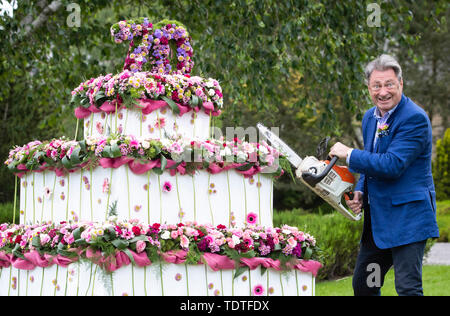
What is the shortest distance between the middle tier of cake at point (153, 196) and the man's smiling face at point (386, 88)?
3.23 ft

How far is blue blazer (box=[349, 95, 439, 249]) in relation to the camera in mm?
3029

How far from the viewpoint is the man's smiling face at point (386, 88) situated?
321 centimetres

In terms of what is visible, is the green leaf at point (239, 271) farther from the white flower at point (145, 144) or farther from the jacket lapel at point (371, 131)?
the jacket lapel at point (371, 131)

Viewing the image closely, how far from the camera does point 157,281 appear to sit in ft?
11.1

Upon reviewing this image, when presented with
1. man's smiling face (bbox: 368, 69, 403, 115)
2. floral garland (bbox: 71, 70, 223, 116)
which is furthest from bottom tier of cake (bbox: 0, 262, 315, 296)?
man's smiling face (bbox: 368, 69, 403, 115)

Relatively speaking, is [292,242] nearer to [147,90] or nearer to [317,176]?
[317,176]

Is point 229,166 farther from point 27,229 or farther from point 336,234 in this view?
point 336,234

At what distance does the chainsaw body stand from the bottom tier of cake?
0.67 m

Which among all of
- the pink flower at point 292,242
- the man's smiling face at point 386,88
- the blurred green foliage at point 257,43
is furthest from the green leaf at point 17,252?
the blurred green foliage at point 257,43

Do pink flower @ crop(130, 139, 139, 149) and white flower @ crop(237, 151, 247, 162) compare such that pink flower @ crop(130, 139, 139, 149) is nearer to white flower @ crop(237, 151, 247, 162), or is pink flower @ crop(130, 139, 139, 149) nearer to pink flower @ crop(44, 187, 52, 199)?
white flower @ crop(237, 151, 247, 162)

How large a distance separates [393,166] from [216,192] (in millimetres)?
1169

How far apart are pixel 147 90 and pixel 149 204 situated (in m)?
0.73
